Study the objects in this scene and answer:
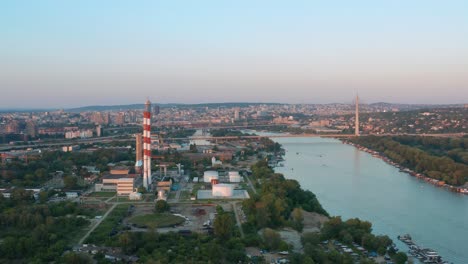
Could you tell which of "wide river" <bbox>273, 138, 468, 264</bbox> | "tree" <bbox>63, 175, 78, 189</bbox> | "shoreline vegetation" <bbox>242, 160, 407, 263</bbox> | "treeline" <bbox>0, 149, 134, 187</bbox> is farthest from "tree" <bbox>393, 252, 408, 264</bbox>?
"treeline" <bbox>0, 149, 134, 187</bbox>

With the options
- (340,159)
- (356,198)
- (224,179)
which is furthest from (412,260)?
(340,159)

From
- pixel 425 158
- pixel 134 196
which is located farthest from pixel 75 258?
pixel 425 158

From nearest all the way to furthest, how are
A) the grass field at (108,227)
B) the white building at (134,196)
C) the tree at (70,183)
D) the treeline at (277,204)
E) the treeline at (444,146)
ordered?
the grass field at (108,227) → the treeline at (277,204) → the white building at (134,196) → the tree at (70,183) → the treeline at (444,146)

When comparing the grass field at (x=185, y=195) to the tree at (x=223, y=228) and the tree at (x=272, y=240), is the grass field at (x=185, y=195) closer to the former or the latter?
the tree at (x=223, y=228)

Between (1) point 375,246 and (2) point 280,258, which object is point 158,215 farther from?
(1) point 375,246

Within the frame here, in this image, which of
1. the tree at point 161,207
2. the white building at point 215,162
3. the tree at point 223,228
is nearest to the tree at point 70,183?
the tree at point 161,207
